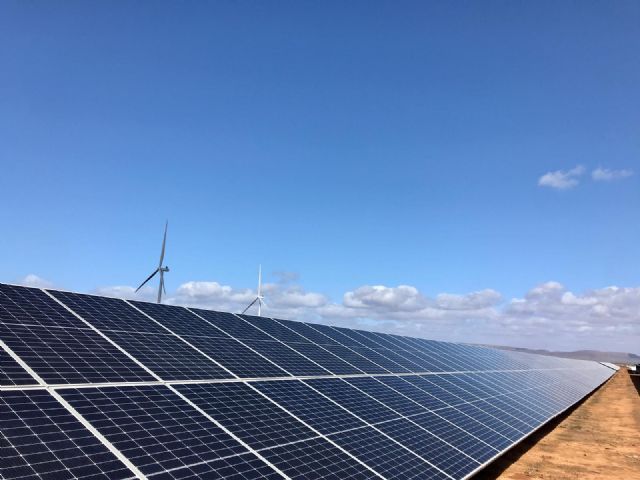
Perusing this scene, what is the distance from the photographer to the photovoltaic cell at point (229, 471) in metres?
9.91

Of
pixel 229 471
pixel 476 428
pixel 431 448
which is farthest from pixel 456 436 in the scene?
pixel 229 471

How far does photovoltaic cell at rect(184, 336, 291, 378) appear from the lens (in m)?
17.7

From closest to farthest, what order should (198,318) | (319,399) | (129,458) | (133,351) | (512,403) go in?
(129,458), (133,351), (319,399), (198,318), (512,403)

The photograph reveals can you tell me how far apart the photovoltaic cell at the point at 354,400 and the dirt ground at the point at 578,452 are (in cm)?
589

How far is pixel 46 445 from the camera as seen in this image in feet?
30.4

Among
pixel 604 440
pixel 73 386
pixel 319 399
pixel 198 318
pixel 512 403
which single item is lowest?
pixel 604 440

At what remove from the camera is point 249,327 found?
2488 centimetres

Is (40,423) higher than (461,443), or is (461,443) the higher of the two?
(40,423)

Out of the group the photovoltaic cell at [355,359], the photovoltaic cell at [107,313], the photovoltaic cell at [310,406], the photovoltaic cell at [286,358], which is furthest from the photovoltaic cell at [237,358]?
the photovoltaic cell at [355,359]

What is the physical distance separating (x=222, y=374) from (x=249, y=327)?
333 inches

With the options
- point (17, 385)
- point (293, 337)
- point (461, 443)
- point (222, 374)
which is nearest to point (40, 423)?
point (17, 385)

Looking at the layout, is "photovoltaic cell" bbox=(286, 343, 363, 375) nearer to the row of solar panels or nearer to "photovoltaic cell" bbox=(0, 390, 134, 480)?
the row of solar panels

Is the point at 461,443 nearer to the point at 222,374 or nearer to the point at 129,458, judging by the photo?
the point at 222,374

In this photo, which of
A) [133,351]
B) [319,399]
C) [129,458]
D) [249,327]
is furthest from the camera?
[249,327]
